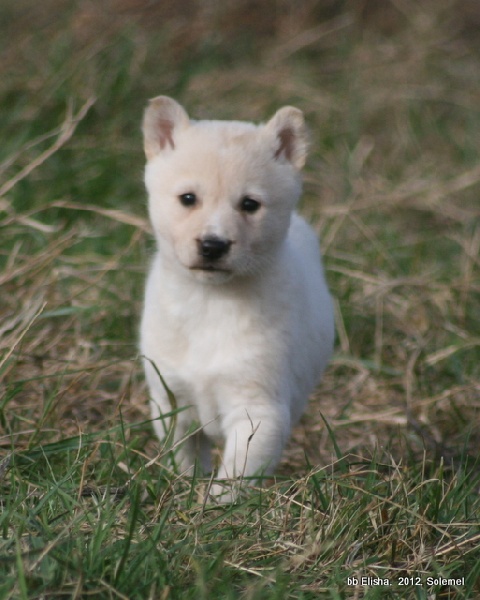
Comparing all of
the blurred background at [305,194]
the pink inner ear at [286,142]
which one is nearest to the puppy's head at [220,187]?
the pink inner ear at [286,142]

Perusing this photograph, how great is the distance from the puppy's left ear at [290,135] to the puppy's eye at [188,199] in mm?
448

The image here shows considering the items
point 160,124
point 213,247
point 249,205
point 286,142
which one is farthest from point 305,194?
point 213,247

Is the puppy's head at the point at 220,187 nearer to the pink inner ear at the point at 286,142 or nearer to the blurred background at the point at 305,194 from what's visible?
the pink inner ear at the point at 286,142

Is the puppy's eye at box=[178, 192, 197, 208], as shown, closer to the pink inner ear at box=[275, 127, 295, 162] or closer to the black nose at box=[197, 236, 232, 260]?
the black nose at box=[197, 236, 232, 260]

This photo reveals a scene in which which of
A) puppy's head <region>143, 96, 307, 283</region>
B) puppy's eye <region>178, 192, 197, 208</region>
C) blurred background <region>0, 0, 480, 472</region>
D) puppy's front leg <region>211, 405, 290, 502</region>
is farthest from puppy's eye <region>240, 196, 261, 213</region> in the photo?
blurred background <region>0, 0, 480, 472</region>

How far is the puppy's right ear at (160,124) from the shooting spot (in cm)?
393

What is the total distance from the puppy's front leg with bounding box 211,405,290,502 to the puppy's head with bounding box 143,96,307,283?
0.54 m

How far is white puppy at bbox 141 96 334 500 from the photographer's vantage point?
12.1ft

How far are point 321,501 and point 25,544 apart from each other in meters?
1.02

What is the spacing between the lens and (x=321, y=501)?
11.3 ft

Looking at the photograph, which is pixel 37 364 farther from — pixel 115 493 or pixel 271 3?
pixel 271 3

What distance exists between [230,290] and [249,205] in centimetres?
37

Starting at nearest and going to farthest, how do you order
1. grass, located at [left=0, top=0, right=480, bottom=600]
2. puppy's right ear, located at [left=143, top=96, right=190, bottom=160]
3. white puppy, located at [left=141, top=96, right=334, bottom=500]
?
grass, located at [left=0, top=0, right=480, bottom=600] → white puppy, located at [left=141, top=96, right=334, bottom=500] → puppy's right ear, located at [left=143, top=96, right=190, bottom=160]

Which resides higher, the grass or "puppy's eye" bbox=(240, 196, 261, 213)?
"puppy's eye" bbox=(240, 196, 261, 213)
